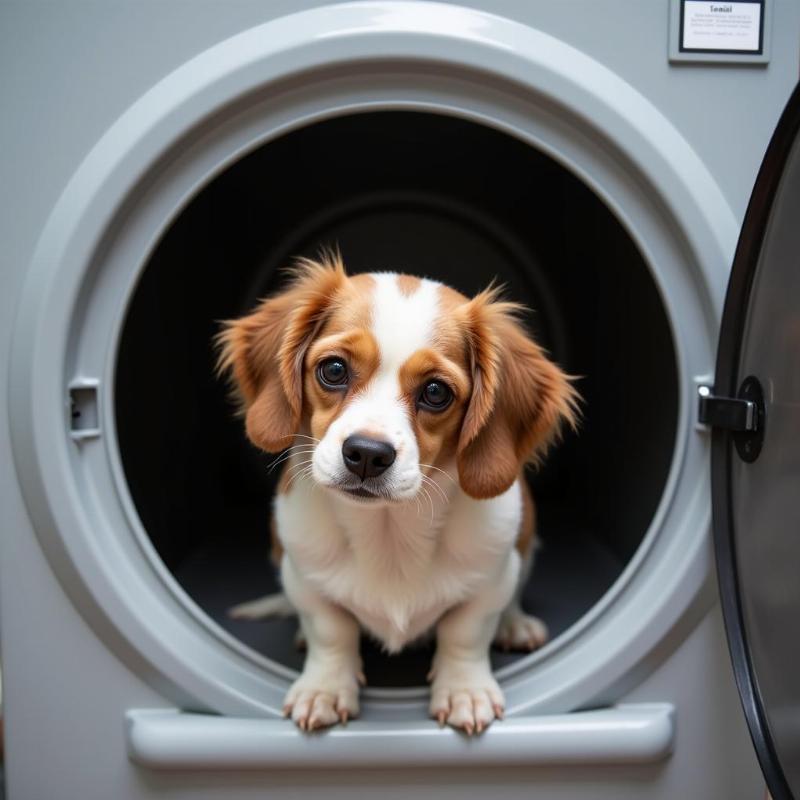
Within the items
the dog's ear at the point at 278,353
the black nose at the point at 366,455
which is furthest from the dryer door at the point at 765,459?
the dog's ear at the point at 278,353

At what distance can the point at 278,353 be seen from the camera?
41.7 inches

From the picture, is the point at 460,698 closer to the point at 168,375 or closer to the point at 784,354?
the point at 784,354

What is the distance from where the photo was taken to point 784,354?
0.87 m

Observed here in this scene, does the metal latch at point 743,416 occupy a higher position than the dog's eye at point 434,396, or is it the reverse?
the dog's eye at point 434,396

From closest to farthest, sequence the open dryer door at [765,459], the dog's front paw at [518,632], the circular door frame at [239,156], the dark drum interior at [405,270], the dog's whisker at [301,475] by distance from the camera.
A: the open dryer door at [765,459] < the circular door frame at [239,156] < the dog's whisker at [301,475] < the dog's front paw at [518,632] < the dark drum interior at [405,270]

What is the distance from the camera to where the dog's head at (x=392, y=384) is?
940 millimetres

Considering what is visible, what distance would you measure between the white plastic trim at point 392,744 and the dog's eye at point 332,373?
1.52ft

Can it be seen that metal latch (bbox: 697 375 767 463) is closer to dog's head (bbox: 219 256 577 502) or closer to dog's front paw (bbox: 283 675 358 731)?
dog's head (bbox: 219 256 577 502)

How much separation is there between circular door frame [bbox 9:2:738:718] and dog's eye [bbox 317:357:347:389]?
10.9 inches

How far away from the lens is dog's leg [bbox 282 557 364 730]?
41.2 inches

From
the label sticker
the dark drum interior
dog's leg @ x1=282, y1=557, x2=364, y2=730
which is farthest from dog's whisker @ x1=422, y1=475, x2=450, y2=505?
the label sticker

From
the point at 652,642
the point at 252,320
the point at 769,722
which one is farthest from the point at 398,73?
the point at 769,722

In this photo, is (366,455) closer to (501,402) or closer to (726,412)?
(501,402)

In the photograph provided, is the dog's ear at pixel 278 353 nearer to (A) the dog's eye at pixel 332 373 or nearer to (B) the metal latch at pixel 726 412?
(A) the dog's eye at pixel 332 373
